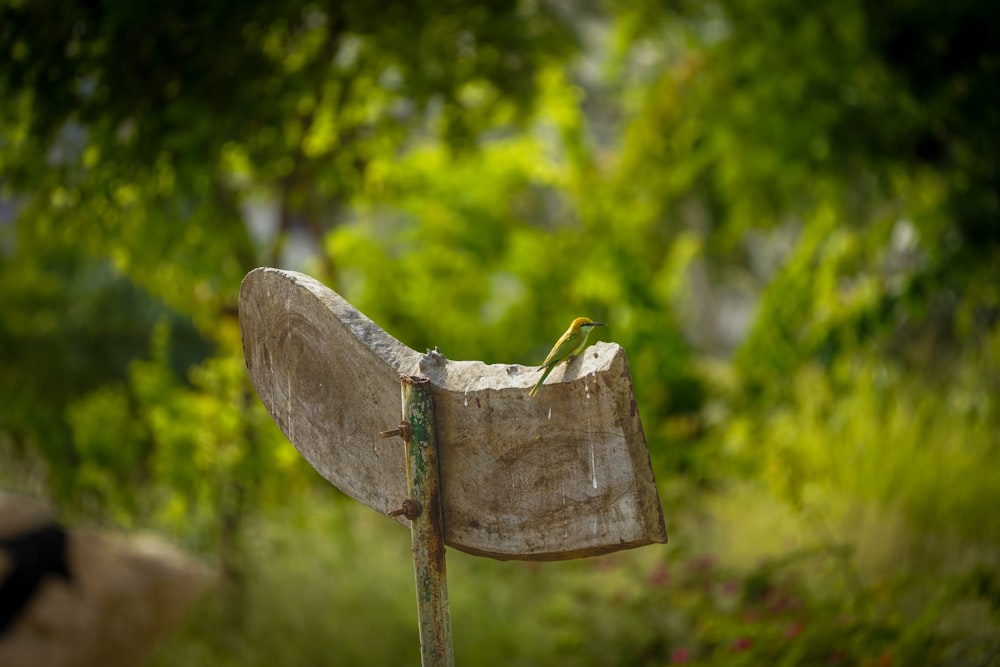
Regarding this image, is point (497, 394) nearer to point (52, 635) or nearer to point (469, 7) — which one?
point (52, 635)

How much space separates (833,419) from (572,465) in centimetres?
465

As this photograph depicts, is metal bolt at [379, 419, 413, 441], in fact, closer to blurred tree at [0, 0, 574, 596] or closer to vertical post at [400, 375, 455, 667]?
vertical post at [400, 375, 455, 667]

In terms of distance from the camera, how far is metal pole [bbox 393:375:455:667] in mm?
1437

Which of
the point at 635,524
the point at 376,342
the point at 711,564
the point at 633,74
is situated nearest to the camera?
the point at 635,524

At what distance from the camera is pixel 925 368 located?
7215 mm

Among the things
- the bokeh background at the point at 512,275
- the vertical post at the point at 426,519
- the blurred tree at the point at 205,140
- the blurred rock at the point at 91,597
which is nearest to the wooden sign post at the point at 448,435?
the vertical post at the point at 426,519

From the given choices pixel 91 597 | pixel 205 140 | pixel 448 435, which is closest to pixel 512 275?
pixel 205 140

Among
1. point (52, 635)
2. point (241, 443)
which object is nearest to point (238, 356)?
point (241, 443)

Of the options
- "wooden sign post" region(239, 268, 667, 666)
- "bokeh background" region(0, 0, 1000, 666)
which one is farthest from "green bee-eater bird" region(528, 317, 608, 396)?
"bokeh background" region(0, 0, 1000, 666)

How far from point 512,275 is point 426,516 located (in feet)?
12.1

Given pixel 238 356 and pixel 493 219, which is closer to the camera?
pixel 238 356

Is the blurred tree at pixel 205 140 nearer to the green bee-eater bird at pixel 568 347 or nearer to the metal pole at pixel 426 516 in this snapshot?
the metal pole at pixel 426 516

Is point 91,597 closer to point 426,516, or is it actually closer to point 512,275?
point 426,516

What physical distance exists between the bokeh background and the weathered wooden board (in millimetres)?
1560
